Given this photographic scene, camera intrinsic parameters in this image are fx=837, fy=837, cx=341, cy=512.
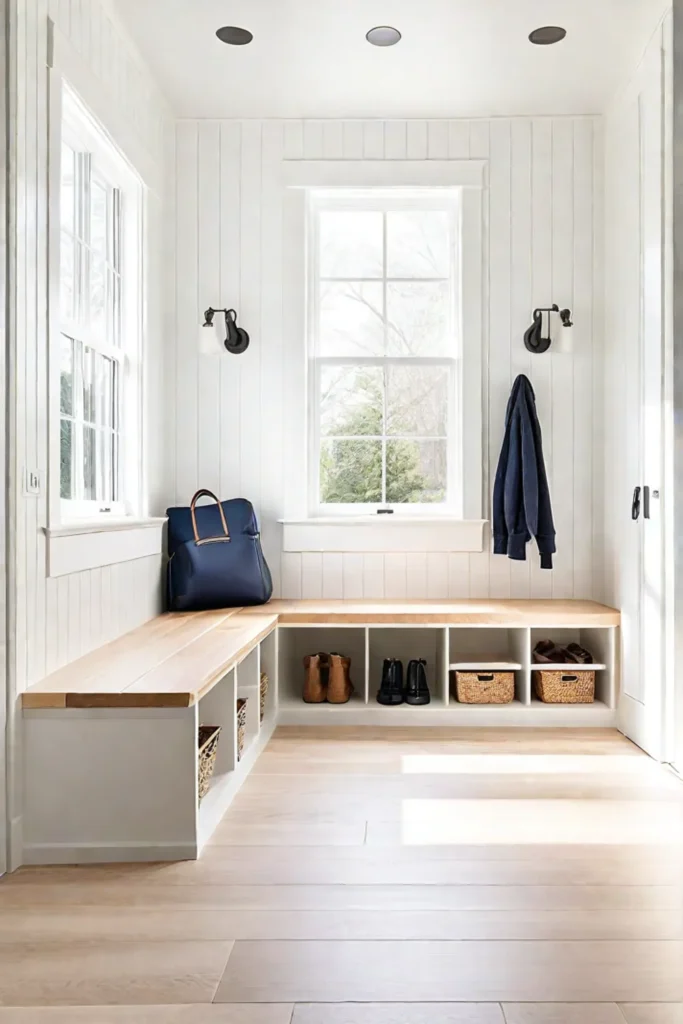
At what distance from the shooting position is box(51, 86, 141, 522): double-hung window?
2.95 meters

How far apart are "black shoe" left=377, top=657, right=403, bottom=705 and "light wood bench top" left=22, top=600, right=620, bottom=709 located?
28 centimetres

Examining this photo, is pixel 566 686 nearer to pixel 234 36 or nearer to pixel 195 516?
pixel 195 516

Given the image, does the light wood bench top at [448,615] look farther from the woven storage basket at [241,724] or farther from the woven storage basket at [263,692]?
the woven storage basket at [241,724]

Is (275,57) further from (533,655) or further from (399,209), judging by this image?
(533,655)

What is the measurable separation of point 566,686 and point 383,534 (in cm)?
110

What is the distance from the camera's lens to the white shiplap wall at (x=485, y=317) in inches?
161

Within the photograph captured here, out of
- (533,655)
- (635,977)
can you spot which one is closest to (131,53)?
(533,655)

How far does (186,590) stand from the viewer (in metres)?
3.75

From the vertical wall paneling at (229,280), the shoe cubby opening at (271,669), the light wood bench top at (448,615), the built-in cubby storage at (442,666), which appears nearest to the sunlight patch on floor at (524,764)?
the built-in cubby storage at (442,666)

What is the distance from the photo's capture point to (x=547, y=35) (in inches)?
132

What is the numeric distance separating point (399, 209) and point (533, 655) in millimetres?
2291

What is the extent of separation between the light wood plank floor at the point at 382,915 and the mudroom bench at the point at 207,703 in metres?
0.12

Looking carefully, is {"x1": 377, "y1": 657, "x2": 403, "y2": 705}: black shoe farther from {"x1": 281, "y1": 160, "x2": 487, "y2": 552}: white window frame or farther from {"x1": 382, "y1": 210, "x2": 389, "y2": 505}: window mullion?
{"x1": 382, "y1": 210, "x2": 389, "y2": 505}: window mullion

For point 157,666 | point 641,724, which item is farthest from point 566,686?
point 157,666
